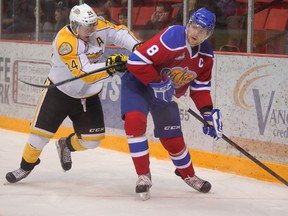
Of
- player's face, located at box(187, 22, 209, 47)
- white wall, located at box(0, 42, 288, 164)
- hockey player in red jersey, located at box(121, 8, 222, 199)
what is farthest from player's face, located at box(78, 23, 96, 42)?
white wall, located at box(0, 42, 288, 164)

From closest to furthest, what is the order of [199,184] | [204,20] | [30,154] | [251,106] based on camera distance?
[204,20]
[199,184]
[30,154]
[251,106]

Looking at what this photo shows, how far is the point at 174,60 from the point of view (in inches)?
157

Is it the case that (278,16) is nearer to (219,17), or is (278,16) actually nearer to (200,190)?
(219,17)

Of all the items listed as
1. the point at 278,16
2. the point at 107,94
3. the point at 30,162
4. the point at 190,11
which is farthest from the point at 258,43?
the point at 30,162

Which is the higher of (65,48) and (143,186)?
(65,48)

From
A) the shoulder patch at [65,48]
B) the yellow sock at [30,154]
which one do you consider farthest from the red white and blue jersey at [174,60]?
the yellow sock at [30,154]

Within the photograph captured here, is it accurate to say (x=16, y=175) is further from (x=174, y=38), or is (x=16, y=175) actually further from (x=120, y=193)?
(x=174, y=38)

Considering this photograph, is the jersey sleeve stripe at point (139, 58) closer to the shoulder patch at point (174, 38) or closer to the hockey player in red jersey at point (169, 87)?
the hockey player in red jersey at point (169, 87)

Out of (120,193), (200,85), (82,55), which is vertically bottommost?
(120,193)

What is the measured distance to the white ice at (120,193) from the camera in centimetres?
384

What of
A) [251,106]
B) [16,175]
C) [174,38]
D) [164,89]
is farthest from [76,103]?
[251,106]

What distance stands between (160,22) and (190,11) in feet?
1.34

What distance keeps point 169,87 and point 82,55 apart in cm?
54

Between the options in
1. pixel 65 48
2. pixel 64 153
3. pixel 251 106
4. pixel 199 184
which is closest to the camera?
pixel 65 48
